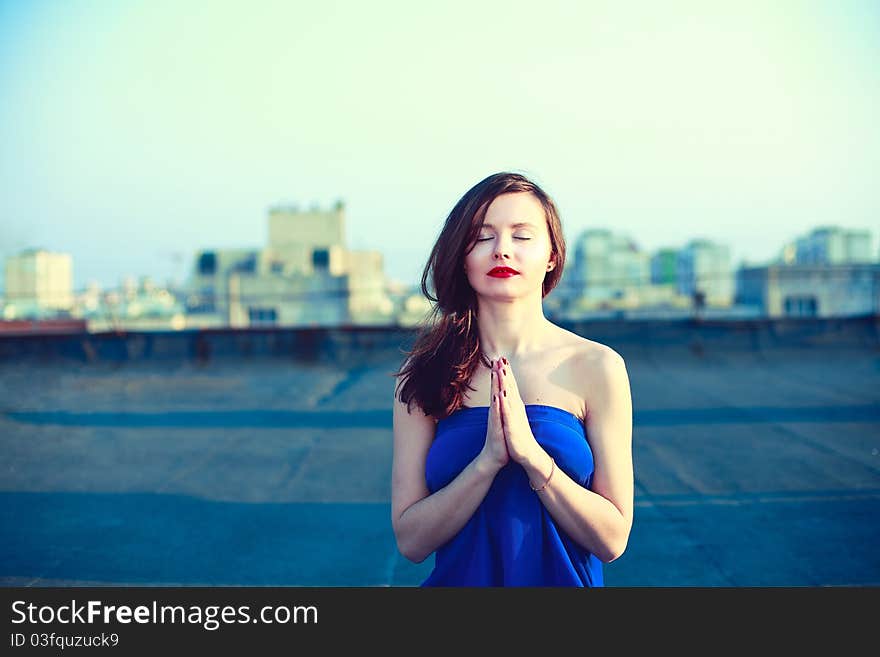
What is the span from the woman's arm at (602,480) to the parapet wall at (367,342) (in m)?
10.0

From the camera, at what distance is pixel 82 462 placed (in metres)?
6.40

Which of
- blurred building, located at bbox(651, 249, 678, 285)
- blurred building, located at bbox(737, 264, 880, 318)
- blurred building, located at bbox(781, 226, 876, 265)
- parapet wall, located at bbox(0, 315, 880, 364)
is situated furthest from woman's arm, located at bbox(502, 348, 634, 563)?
blurred building, located at bbox(651, 249, 678, 285)

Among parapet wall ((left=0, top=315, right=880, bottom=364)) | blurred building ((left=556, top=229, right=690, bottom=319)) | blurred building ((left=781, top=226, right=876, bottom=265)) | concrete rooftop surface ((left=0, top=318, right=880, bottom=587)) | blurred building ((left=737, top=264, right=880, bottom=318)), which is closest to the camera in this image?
concrete rooftop surface ((left=0, top=318, right=880, bottom=587))

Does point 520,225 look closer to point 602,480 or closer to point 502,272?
point 502,272

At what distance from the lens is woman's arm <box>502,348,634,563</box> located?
5.94 feet

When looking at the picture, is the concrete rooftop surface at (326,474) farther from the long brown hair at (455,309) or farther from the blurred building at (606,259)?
the blurred building at (606,259)

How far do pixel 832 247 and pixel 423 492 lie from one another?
6935cm

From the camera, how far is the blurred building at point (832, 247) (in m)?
60.8

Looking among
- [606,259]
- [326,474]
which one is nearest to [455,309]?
[326,474]

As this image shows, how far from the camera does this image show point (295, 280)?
176ft

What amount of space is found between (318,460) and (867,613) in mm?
4876

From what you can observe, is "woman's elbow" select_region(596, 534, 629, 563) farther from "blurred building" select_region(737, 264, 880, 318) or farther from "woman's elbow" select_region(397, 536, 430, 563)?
"blurred building" select_region(737, 264, 880, 318)

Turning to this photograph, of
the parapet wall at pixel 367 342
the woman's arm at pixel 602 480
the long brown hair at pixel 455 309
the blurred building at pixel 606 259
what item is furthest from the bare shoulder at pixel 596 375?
the blurred building at pixel 606 259

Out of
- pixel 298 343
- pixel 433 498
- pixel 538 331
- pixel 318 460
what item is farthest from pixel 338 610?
pixel 298 343
